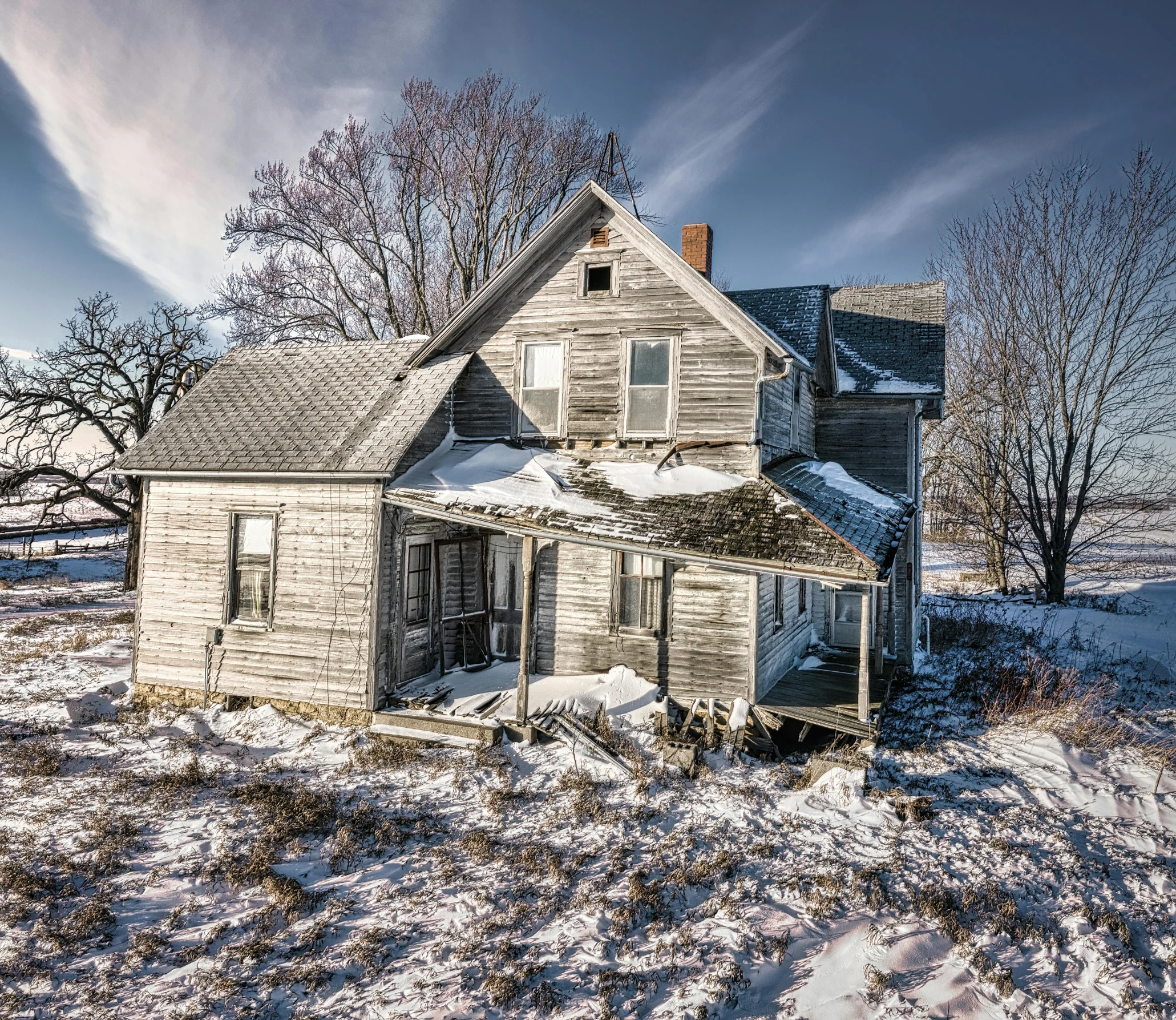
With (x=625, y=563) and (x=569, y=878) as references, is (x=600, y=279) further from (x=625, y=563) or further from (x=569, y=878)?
(x=569, y=878)

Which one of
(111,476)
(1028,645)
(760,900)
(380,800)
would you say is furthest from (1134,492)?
(111,476)

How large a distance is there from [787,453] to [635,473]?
3675 millimetres

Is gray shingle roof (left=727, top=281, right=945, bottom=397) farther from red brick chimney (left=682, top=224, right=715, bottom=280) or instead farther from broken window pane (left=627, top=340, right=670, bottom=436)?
broken window pane (left=627, top=340, right=670, bottom=436)

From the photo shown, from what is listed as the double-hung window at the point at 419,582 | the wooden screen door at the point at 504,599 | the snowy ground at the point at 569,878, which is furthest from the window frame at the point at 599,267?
the snowy ground at the point at 569,878

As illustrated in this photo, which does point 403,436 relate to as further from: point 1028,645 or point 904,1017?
point 1028,645

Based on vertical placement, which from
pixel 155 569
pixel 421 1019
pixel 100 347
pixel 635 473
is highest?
pixel 100 347

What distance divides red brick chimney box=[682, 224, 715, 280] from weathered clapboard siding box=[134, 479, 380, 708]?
825 cm

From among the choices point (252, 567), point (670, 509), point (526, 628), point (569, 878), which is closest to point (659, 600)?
point (670, 509)

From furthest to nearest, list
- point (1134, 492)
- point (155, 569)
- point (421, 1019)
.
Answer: point (1134, 492) < point (155, 569) < point (421, 1019)

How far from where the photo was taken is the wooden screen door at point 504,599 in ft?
43.2

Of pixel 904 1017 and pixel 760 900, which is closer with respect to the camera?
pixel 904 1017

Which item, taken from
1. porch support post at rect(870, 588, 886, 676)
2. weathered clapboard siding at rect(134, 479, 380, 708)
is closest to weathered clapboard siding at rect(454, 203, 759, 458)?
weathered clapboard siding at rect(134, 479, 380, 708)

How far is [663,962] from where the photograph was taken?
18.1 ft

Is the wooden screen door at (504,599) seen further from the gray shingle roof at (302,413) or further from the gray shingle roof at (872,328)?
the gray shingle roof at (872,328)
